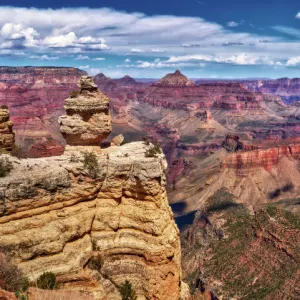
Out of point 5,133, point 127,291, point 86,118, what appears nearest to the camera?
point 127,291

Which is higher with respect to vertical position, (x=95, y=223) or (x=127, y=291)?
(x=95, y=223)

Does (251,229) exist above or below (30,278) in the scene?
below

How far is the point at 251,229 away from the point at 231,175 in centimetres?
6926

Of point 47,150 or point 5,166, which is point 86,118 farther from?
point 47,150

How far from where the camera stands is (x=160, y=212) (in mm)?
23609

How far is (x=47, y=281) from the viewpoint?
65.8 feet

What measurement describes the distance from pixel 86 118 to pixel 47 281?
11359mm

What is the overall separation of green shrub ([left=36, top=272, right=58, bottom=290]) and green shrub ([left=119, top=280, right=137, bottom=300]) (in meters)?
3.93

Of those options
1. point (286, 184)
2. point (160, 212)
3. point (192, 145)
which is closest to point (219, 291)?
point (160, 212)

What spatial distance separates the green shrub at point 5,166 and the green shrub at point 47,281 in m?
5.57

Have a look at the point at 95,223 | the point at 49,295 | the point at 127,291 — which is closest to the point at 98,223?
the point at 95,223

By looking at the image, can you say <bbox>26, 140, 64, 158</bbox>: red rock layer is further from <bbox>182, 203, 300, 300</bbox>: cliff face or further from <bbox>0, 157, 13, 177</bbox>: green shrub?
<bbox>0, 157, 13, 177</bbox>: green shrub

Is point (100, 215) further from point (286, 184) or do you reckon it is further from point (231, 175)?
point (286, 184)

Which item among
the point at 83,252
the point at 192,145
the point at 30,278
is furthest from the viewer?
the point at 192,145
